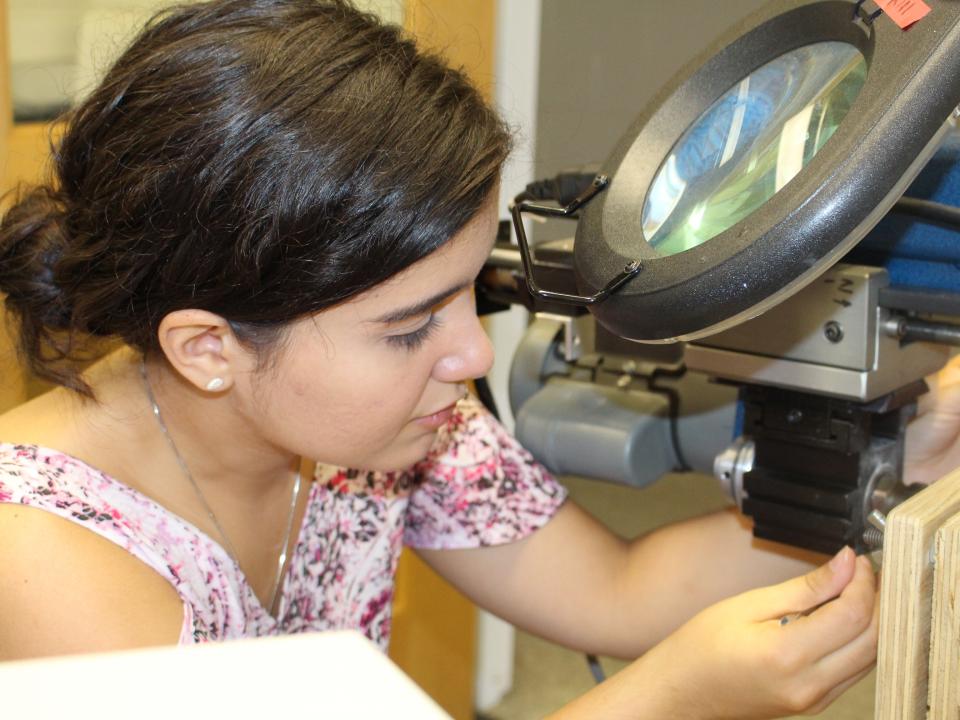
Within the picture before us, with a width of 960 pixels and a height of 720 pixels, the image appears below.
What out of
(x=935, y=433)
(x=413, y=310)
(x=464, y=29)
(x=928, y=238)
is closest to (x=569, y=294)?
(x=413, y=310)

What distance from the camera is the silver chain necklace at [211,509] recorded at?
945 millimetres

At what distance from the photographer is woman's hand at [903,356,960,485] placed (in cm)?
84

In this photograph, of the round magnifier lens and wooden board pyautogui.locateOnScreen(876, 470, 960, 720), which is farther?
the round magnifier lens

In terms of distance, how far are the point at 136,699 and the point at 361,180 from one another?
462 mm

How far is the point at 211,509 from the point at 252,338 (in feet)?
0.76

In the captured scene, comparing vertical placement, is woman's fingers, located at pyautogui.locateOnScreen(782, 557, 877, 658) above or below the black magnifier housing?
below

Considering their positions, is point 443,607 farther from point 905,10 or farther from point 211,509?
point 905,10

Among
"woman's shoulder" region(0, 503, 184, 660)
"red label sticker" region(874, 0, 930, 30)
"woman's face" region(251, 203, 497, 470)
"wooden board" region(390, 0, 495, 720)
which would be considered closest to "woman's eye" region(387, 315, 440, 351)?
"woman's face" region(251, 203, 497, 470)

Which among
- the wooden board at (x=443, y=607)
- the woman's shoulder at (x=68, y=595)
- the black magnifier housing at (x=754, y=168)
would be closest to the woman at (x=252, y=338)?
the woman's shoulder at (x=68, y=595)

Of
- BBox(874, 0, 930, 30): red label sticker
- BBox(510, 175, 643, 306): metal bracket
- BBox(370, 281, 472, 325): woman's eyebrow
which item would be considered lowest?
BBox(370, 281, 472, 325): woman's eyebrow

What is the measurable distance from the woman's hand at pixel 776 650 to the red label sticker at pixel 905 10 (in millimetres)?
314

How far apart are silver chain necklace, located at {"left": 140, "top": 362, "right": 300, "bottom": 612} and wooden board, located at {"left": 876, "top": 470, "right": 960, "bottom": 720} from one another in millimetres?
586

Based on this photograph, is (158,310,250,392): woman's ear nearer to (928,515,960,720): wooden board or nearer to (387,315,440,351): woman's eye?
(387,315,440,351): woman's eye

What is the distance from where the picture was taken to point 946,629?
547 millimetres
